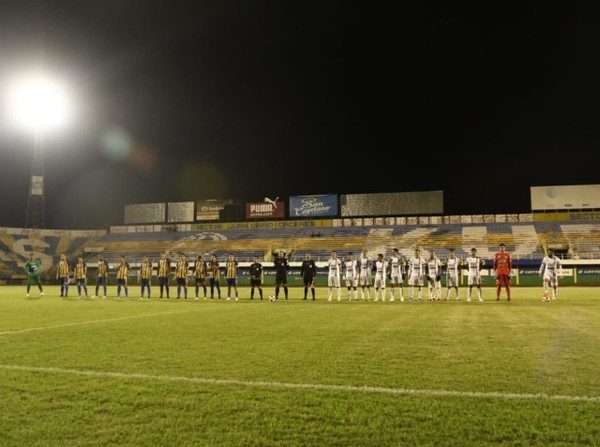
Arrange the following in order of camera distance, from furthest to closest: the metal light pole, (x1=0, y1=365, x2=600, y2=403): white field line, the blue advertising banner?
the blue advertising banner, the metal light pole, (x1=0, y1=365, x2=600, y2=403): white field line

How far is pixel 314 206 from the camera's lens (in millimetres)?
63500

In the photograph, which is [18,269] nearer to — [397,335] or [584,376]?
[397,335]

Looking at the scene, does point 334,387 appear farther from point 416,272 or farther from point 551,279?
point 551,279

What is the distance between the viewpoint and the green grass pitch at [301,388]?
13.0 ft

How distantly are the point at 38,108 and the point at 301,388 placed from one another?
49874mm

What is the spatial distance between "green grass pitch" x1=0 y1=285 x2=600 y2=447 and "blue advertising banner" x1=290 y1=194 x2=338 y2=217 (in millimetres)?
52731

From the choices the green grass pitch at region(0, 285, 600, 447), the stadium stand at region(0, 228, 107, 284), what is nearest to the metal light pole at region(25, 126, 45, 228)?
the stadium stand at region(0, 228, 107, 284)

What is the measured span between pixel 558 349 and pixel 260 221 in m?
58.3

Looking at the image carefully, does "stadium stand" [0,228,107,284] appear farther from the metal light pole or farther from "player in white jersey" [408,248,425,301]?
"player in white jersey" [408,248,425,301]

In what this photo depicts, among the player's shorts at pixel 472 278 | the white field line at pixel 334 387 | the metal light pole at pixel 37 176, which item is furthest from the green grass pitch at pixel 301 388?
the metal light pole at pixel 37 176

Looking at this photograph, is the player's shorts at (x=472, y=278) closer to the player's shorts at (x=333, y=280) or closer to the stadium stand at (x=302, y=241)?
the player's shorts at (x=333, y=280)

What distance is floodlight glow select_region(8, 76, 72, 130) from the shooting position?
46.0 metres

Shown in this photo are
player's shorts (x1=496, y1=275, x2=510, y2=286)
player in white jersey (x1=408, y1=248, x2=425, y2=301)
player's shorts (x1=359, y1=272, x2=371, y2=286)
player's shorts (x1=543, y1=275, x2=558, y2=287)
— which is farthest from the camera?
player's shorts (x1=359, y1=272, x2=371, y2=286)

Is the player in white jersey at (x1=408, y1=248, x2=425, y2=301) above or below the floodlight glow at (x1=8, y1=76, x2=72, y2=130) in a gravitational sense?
below
